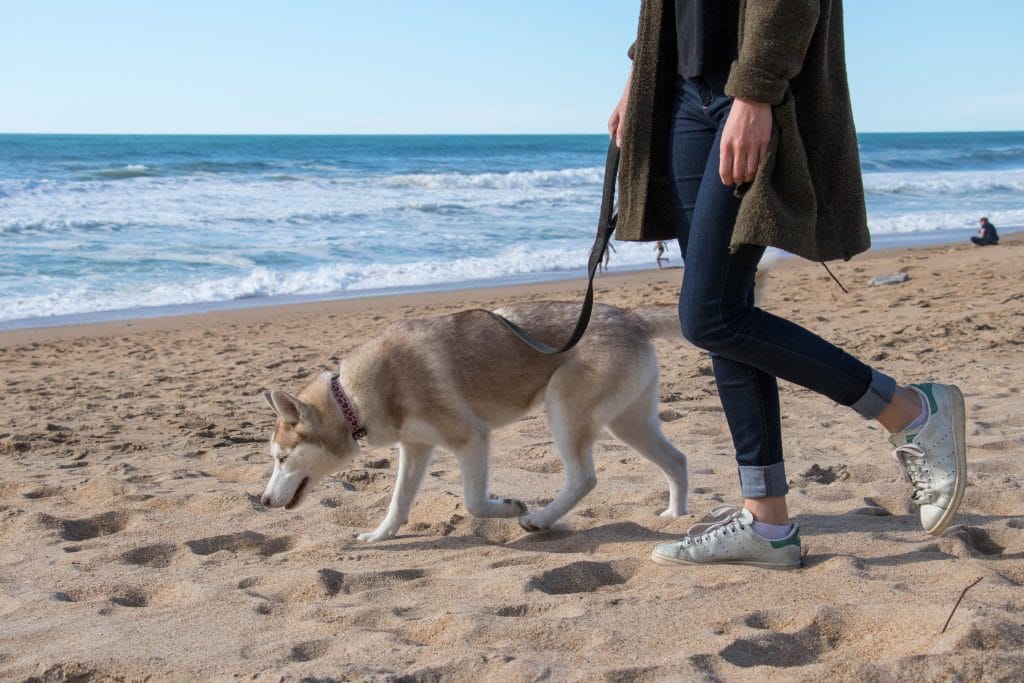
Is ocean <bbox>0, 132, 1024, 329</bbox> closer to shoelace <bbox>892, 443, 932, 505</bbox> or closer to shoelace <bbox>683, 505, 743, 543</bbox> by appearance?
shoelace <bbox>683, 505, 743, 543</bbox>

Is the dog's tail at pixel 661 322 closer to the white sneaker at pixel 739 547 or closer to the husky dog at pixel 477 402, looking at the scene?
the husky dog at pixel 477 402

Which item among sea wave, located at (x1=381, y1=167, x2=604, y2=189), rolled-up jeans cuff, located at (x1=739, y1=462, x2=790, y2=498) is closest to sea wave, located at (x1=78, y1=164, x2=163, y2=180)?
sea wave, located at (x1=381, y1=167, x2=604, y2=189)

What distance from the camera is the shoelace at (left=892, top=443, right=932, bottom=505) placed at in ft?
10.8

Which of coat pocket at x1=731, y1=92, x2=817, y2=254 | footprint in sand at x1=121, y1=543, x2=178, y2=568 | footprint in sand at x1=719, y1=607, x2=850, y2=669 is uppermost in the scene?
coat pocket at x1=731, y1=92, x2=817, y2=254

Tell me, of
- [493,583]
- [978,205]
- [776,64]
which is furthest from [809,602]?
[978,205]

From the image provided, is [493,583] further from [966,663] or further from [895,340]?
[895,340]

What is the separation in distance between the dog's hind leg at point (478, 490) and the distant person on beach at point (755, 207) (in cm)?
97

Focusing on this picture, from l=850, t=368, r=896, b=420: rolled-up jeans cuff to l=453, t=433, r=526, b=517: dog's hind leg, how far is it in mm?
1676

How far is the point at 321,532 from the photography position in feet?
14.1

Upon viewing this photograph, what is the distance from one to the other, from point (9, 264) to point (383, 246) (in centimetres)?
574

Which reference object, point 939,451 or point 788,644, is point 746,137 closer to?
point 939,451

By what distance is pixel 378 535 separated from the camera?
4.23 m

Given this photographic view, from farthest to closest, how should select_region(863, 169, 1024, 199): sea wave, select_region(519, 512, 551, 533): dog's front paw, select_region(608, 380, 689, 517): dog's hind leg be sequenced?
select_region(863, 169, 1024, 199): sea wave < select_region(608, 380, 689, 517): dog's hind leg < select_region(519, 512, 551, 533): dog's front paw

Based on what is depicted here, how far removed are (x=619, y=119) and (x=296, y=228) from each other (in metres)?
16.5
